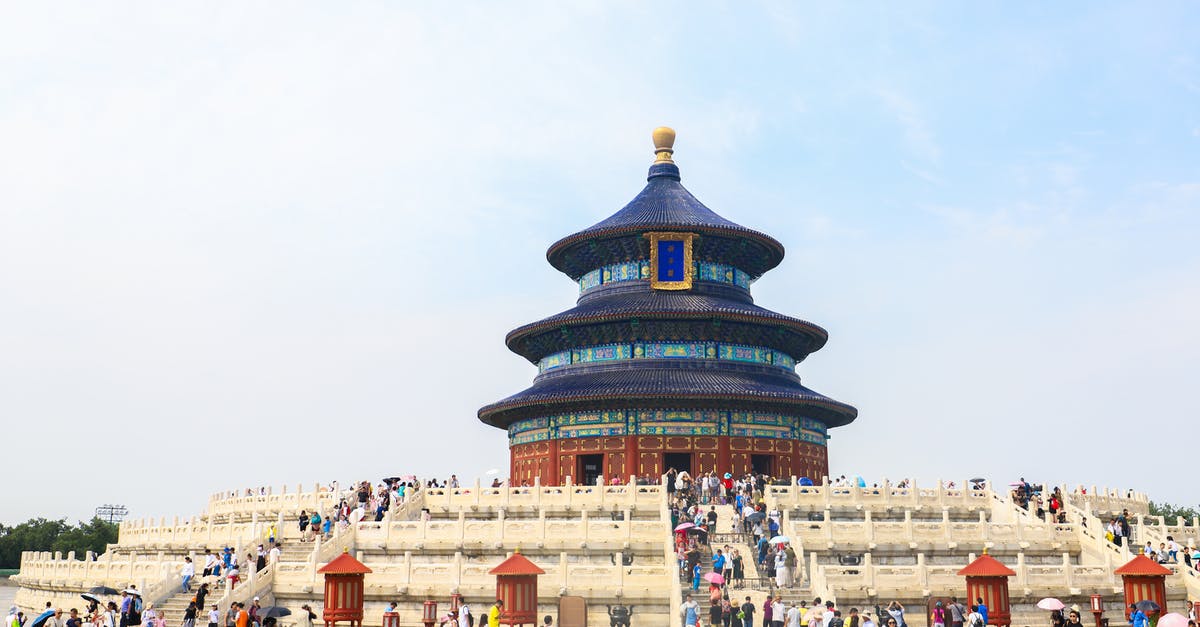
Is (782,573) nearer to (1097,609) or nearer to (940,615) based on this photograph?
(940,615)

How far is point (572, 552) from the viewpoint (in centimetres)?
3325

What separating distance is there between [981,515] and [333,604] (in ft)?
61.1

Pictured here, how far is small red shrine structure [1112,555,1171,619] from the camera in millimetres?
27953

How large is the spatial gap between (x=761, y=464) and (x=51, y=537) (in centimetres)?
7877

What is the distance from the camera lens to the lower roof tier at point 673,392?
50.8 metres

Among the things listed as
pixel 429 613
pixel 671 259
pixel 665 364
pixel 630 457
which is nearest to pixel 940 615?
pixel 429 613

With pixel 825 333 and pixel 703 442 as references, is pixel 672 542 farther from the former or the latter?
pixel 825 333

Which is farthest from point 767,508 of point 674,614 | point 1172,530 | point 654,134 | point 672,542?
point 654,134

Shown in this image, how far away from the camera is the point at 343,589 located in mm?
27891

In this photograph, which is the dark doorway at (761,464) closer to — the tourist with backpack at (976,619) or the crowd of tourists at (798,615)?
the crowd of tourists at (798,615)

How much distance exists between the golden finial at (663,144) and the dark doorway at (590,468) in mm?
18591

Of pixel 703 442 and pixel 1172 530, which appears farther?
pixel 703 442

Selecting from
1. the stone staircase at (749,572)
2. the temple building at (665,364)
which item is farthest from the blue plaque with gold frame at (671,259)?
the stone staircase at (749,572)

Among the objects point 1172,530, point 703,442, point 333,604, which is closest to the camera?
point 333,604
